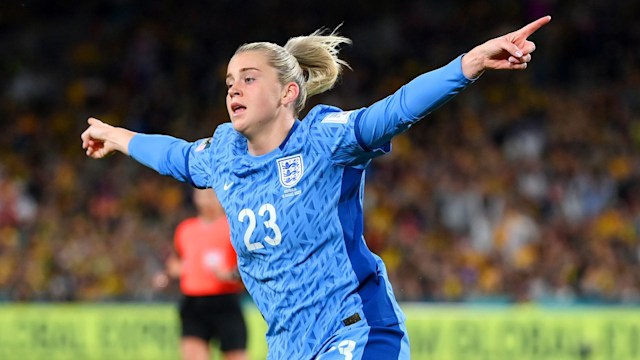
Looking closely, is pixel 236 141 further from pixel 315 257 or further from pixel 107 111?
pixel 107 111

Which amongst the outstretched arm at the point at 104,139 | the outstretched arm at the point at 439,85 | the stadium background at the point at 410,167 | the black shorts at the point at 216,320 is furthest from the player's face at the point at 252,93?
the stadium background at the point at 410,167

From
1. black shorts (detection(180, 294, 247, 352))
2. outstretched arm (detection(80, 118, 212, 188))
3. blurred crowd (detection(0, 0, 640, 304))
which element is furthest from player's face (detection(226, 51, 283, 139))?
blurred crowd (detection(0, 0, 640, 304))

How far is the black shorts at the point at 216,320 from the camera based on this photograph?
1048 cm

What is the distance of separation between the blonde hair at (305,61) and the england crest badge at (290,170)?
1.22ft

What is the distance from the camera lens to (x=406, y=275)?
14.6m

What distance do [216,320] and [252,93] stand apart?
5.68m

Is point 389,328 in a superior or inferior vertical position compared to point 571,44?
inferior

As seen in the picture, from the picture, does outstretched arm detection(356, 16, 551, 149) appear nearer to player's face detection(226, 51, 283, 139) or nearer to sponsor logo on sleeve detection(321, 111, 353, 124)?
sponsor logo on sleeve detection(321, 111, 353, 124)

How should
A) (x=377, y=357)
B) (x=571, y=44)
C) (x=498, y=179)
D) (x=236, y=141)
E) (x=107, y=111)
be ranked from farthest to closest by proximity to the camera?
(x=107, y=111), (x=571, y=44), (x=498, y=179), (x=236, y=141), (x=377, y=357)

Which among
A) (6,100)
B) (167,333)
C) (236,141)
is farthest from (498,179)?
(236,141)

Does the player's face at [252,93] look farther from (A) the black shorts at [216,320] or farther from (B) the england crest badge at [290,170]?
(A) the black shorts at [216,320]

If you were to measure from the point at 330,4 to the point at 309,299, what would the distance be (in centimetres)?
1450

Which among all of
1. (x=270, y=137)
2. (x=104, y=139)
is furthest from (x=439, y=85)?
(x=104, y=139)

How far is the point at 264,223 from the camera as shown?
5000mm
